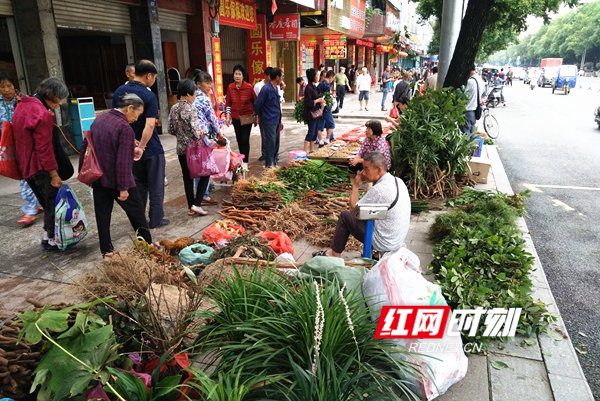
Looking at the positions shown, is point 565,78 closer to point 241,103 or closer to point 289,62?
point 289,62

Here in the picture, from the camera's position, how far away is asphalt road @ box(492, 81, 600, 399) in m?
3.60

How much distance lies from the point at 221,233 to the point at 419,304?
97.4 inches

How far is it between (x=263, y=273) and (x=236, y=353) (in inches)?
28.6

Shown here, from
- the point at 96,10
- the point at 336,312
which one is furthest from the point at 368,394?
the point at 96,10

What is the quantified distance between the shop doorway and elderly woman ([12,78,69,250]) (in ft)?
54.7

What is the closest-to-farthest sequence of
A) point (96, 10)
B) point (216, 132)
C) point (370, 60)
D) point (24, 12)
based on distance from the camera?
point (216, 132)
point (24, 12)
point (96, 10)
point (370, 60)

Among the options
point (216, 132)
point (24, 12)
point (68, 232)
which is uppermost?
point (24, 12)

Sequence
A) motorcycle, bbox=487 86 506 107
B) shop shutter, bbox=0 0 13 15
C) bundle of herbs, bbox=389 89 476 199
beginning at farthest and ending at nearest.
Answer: motorcycle, bbox=487 86 506 107 < shop shutter, bbox=0 0 13 15 < bundle of herbs, bbox=389 89 476 199

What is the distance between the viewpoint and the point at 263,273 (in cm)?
302

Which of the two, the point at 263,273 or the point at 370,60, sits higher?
the point at 370,60

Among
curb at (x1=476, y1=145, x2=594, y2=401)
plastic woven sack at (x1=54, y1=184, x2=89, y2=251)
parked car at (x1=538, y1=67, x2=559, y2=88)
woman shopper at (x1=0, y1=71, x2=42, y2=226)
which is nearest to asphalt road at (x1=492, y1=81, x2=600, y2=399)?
curb at (x1=476, y1=145, x2=594, y2=401)

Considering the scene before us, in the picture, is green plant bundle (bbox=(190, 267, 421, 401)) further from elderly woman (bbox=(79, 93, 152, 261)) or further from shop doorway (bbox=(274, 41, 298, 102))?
shop doorway (bbox=(274, 41, 298, 102))

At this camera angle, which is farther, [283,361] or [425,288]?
[425,288]

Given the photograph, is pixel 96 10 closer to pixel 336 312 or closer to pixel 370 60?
pixel 336 312
